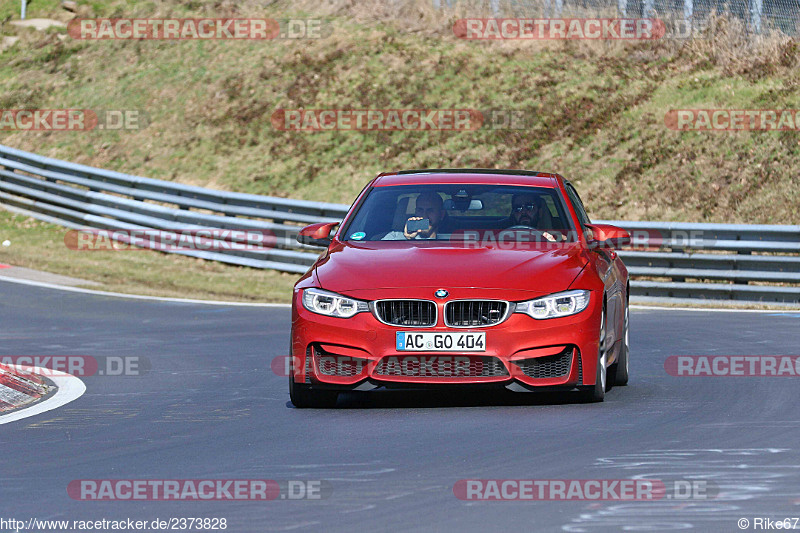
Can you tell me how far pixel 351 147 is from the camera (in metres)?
29.5

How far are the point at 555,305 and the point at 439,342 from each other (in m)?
0.78

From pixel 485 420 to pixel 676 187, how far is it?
53.1 feet

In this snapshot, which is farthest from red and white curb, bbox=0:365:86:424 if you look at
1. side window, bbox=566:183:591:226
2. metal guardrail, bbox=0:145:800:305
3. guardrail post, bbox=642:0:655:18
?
guardrail post, bbox=642:0:655:18

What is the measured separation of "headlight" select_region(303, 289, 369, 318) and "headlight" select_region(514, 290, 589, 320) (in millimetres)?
1019

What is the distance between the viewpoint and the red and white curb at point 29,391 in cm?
960

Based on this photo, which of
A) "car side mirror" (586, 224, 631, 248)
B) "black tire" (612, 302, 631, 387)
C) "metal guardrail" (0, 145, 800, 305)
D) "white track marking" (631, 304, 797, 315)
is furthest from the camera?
"metal guardrail" (0, 145, 800, 305)

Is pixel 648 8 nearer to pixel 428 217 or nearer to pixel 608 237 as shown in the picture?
pixel 608 237

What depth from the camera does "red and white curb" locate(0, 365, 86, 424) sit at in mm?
9602

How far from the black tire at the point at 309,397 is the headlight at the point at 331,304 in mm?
476

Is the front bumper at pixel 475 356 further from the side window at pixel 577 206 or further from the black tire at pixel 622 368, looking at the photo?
the side window at pixel 577 206

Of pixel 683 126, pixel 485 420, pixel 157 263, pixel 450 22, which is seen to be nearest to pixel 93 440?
pixel 485 420

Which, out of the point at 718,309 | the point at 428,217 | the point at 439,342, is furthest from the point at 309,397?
the point at 718,309

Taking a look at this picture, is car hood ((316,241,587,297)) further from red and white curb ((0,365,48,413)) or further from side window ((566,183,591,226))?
red and white curb ((0,365,48,413))

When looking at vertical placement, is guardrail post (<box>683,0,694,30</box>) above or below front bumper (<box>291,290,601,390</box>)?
above
